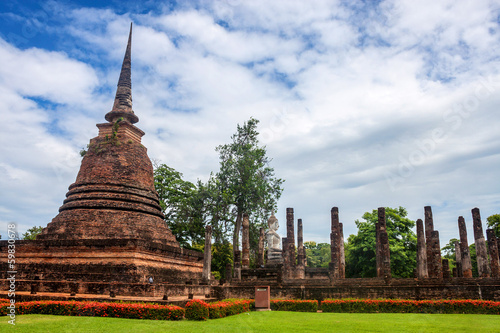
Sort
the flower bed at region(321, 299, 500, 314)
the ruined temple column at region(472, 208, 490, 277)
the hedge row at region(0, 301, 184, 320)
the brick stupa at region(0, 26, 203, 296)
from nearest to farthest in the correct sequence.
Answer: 1. the hedge row at region(0, 301, 184, 320)
2. the flower bed at region(321, 299, 500, 314)
3. the brick stupa at region(0, 26, 203, 296)
4. the ruined temple column at region(472, 208, 490, 277)

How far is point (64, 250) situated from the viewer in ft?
60.3

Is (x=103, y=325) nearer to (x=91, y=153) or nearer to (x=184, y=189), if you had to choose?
(x=91, y=153)

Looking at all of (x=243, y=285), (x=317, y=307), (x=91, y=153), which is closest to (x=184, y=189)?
(x=91, y=153)

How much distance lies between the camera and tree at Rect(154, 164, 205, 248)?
98.8 ft

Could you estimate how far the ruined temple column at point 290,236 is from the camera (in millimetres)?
27453

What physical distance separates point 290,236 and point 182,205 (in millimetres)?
9042

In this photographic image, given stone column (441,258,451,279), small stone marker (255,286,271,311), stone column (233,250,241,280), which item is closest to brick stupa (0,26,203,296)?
stone column (233,250,241,280)

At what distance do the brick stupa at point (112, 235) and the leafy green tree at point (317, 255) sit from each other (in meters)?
36.0

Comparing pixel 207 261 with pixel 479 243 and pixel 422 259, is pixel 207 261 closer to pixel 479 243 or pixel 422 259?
pixel 422 259

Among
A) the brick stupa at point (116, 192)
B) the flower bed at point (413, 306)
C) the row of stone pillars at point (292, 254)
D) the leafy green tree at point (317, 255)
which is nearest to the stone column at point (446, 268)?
the flower bed at point (413, 306)

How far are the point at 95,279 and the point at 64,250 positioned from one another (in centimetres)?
260

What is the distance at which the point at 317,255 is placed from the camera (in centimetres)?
6756

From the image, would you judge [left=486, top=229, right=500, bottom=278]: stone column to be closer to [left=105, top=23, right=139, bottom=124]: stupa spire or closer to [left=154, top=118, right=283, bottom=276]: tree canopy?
[left=154, top=118, right=283, bottom=276]: tree canopy

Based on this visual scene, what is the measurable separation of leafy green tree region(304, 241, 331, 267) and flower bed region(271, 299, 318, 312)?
3955 centimetres
